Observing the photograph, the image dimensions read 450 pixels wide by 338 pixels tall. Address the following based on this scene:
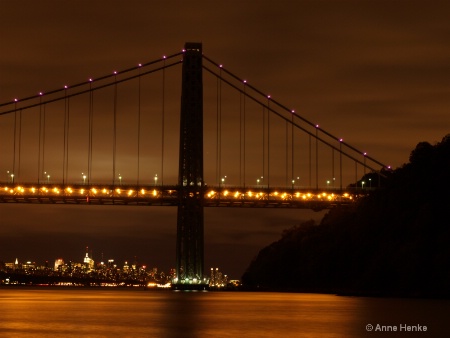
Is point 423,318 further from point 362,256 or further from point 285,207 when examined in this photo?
point 285,207

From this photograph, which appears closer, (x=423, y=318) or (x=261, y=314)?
(x=423, y=318)

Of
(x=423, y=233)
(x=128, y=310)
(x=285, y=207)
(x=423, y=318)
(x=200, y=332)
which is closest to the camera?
(x=200, y=332)

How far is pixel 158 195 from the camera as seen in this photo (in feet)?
327

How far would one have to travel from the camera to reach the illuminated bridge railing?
99250 mm

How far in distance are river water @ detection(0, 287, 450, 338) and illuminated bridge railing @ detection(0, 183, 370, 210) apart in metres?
26.9

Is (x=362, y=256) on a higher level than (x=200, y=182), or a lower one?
lower

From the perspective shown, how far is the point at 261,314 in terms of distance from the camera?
202ft

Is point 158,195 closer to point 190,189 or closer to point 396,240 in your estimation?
point 190,189

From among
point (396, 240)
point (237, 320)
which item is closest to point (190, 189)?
point (396, 240)

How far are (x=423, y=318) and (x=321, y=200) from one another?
51.3 meters

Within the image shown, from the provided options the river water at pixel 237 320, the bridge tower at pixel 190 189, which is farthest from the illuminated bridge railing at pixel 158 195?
the river water at pixel 237 320

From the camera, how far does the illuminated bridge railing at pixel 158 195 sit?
99.2 meters

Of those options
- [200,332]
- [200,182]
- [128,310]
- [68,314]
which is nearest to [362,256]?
[200,182]

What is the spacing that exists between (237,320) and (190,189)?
38.2m
